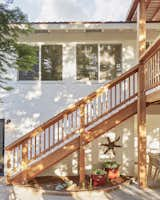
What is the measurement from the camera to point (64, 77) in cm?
1109

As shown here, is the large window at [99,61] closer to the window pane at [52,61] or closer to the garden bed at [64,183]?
the window pane at [52,61]

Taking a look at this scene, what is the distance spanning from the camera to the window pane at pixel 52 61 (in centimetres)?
1116

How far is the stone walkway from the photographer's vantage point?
313 inches

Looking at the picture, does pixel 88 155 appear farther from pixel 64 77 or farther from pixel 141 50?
pixel 141 50

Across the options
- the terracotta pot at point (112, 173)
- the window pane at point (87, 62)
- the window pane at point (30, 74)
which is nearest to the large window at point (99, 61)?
the window pane at point (87, 62)

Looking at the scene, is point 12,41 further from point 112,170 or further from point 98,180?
point 112,170

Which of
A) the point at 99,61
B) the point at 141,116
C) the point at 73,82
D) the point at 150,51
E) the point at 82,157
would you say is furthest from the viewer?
the point at 99,61

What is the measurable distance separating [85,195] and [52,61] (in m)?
4.93

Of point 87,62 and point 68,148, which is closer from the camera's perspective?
point 68,148

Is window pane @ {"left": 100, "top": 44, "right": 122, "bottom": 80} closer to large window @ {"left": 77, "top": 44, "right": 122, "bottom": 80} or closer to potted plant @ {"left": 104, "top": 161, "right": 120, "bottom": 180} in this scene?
large window @ {"left": 77, "top": 44, "right": 122, "bottom": 80}

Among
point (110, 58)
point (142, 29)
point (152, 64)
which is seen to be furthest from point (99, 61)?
point (152, 64)

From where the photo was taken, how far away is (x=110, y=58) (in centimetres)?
1121

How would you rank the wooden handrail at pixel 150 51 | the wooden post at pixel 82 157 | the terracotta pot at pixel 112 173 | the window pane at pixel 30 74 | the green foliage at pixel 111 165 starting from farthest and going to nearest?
the window pane at pixel 30 74, the green foliage at pixel 111 165, the terracotta pot at pixel 112 173, the wooden post at pixel 82 157, the wooden handrail at pixel 150 51

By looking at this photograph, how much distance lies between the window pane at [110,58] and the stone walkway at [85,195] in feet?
14.0
